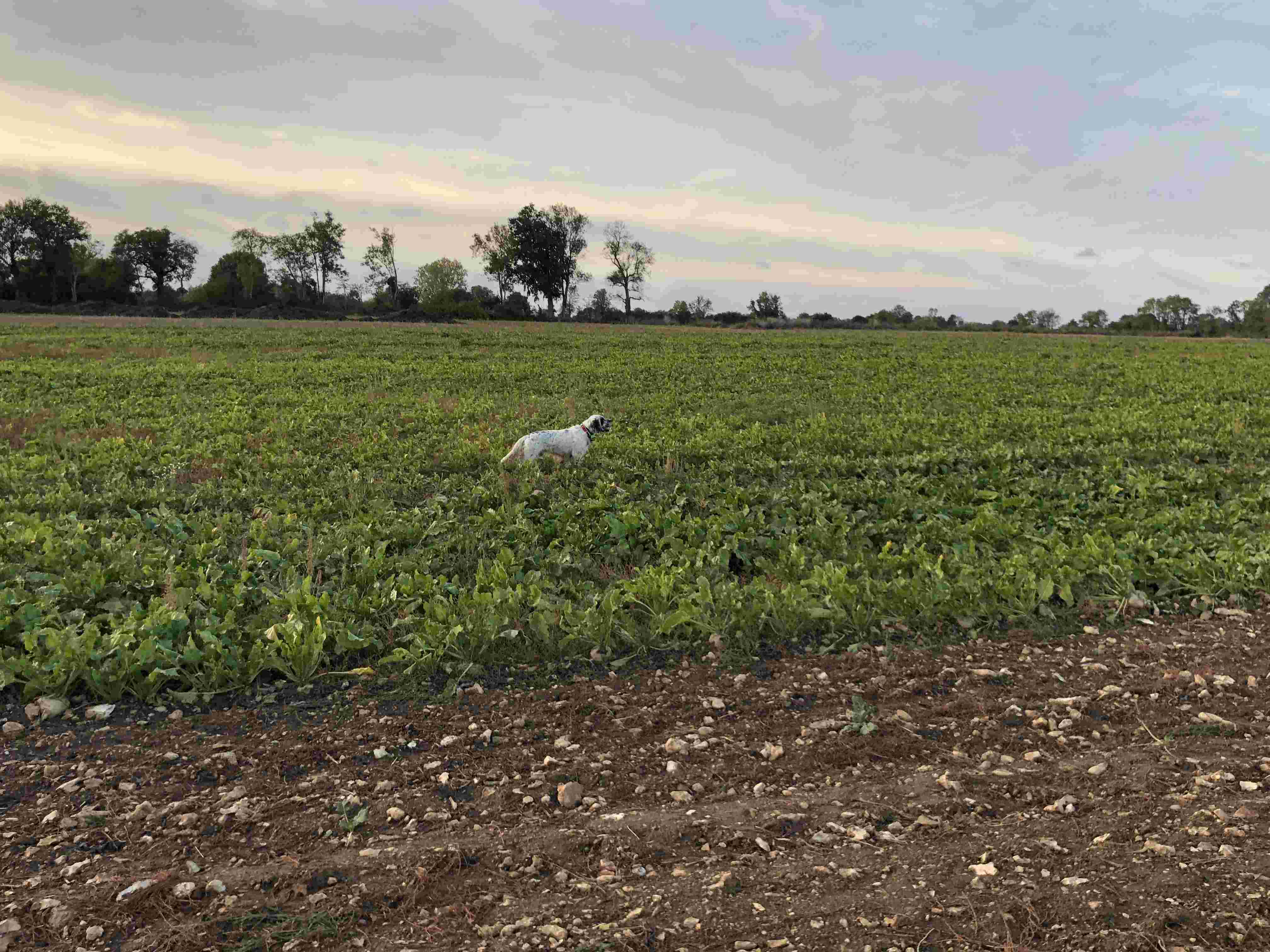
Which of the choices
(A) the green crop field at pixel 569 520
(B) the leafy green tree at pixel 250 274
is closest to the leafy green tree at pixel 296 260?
(B) the leafy green tree at pixel 250 274

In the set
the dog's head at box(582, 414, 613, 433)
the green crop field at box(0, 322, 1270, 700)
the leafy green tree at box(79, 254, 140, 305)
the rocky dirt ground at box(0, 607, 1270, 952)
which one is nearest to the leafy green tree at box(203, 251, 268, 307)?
the leafy green tree at box(79, 254, 140, 305)

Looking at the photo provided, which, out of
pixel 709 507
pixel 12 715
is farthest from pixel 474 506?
pixel 12 715

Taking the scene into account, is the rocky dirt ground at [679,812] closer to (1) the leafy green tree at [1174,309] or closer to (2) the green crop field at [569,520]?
(2) the green crop field at [569,520]

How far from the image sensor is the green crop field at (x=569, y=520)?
6648 millimetres

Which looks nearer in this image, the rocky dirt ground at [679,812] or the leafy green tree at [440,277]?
the rocky dirt ground at [679,812]

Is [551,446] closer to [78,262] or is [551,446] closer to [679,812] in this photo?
[679,812]

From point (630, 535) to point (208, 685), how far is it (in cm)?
507

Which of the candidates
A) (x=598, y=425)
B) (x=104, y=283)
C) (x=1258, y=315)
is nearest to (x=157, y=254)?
(x=104, y=283)

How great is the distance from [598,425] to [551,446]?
1595 mm

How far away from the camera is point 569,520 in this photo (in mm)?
10203

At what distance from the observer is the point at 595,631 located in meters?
6.61

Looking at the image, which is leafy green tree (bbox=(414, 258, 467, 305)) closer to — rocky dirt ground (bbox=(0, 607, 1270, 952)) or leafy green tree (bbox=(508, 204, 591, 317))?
leafy green tree (bbox=(508, 204, 591, 317))

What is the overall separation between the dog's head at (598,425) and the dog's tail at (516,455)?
57.2 inches

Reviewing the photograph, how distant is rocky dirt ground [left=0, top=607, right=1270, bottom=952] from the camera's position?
347 cm
